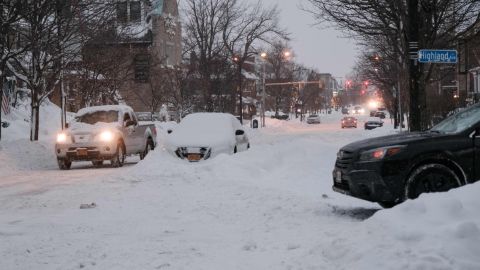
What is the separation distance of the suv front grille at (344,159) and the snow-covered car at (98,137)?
390 inches

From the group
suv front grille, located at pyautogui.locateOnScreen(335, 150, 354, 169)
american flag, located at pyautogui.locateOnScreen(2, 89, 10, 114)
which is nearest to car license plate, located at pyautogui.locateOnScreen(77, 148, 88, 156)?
suv front grille, located at pyautogui.locateOnScreen(335, 150, 354, 169)

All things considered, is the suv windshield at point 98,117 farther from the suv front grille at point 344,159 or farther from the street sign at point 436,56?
the suv front grille at point 344,159

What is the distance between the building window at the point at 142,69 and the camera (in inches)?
1546

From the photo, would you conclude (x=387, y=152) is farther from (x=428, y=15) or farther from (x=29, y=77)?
(x=29, y=77)

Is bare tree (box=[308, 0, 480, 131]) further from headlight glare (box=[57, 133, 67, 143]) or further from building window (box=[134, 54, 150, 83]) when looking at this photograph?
building window (box=[134, 54, 150, 83])

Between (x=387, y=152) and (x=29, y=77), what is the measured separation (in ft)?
63.1

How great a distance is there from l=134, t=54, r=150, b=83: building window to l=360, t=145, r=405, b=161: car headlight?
32.3 m

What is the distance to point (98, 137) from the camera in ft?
56.3

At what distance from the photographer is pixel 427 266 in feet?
14.9

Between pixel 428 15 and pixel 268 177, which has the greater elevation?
pixel 428 15

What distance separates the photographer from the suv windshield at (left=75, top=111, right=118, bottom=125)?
18359mm

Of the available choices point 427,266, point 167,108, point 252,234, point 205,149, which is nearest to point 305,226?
point 252,234

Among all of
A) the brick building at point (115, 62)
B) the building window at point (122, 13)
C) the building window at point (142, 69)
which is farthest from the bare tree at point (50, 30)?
the building window at point (142, 69)

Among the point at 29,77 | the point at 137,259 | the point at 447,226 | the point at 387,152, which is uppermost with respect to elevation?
the point at 29,77
